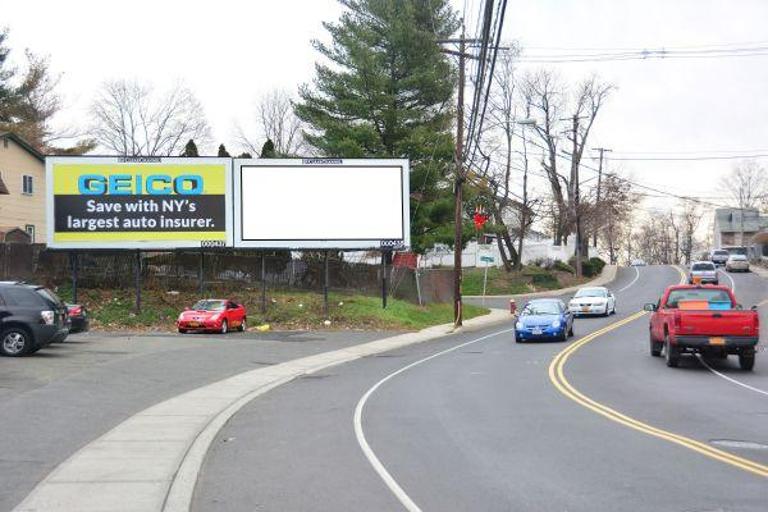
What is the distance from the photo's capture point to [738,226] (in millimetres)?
117062

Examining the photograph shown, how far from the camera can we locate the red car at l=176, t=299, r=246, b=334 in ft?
103

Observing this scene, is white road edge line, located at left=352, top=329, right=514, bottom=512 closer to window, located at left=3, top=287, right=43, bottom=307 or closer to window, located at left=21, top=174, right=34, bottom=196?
window, located at left=3, top=287, right=43, bottom=307

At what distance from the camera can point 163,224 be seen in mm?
36688

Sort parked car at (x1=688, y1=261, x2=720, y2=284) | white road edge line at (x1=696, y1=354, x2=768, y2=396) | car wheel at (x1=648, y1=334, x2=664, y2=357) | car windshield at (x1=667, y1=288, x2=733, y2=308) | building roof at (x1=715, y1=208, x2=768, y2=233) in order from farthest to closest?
building roof at (x1=715, y1=208, x2=768, y2=233) → parked car at (x1=688, y1=261, x2=720, y2=284) → car wheel at (x1=648, y1=334, x2=664, y2=357) → car windshield at (x1=667, y1=288, x2=733, y2=308) → white road edge line at (x1=696, y1=354, x2=768, y2=396)

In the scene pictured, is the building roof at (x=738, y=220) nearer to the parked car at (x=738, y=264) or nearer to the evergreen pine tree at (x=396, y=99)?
the parked car at (x=738, y=264)

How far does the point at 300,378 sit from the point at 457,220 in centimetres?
1791

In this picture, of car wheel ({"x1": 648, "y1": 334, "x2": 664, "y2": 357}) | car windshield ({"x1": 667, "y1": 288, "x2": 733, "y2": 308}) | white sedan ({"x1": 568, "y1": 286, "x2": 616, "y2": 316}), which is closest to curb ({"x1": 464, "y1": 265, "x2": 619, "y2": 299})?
white sedan ({"x1": 568, "y1": 286, "x2": 616, "y2": 316})

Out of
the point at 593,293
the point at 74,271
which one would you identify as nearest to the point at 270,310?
the point at 74,271

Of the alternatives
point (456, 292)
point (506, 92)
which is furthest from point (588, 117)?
point (456, 292)

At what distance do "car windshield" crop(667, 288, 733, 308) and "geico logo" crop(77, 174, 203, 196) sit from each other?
73.2ft

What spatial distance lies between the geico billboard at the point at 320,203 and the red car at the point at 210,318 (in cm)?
518

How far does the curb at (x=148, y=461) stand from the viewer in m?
7.34

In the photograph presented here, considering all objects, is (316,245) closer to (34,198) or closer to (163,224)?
(163,224)

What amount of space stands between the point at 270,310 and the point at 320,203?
5357 mm
